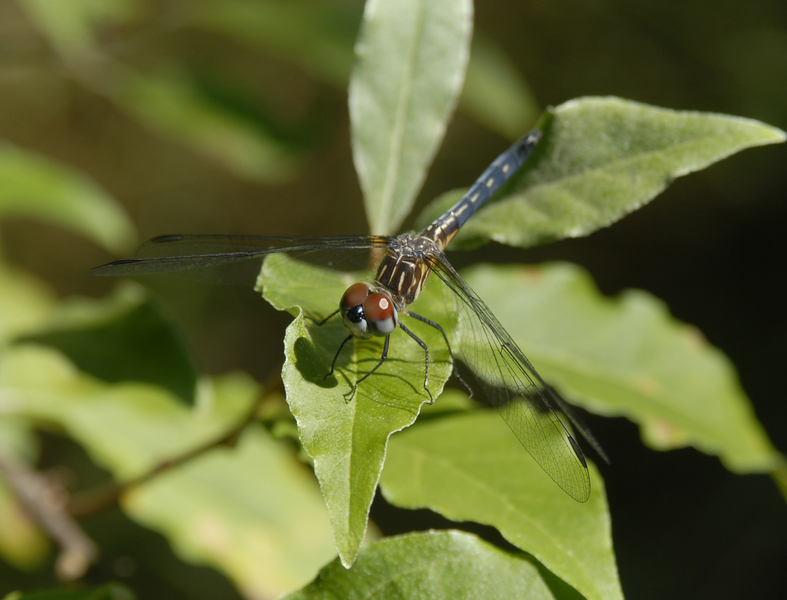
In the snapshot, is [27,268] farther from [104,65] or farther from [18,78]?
[104,65]

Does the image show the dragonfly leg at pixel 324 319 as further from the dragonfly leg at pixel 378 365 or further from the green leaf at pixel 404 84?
the green leaf at pixel 404 84

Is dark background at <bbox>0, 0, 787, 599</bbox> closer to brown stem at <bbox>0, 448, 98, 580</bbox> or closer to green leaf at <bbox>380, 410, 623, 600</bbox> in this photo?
brown stem at <bbox>0, 448, 98, 580</bbox>

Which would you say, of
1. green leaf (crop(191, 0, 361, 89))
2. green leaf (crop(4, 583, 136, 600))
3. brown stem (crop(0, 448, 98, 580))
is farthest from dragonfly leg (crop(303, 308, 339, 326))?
green leaf (crop(191, 0, 361, 89))

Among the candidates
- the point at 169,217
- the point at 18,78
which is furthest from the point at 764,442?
the point at 18,78

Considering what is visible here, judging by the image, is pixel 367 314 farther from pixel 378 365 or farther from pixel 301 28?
pixel 301 28

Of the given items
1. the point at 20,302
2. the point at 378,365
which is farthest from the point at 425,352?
the point at 20,302
